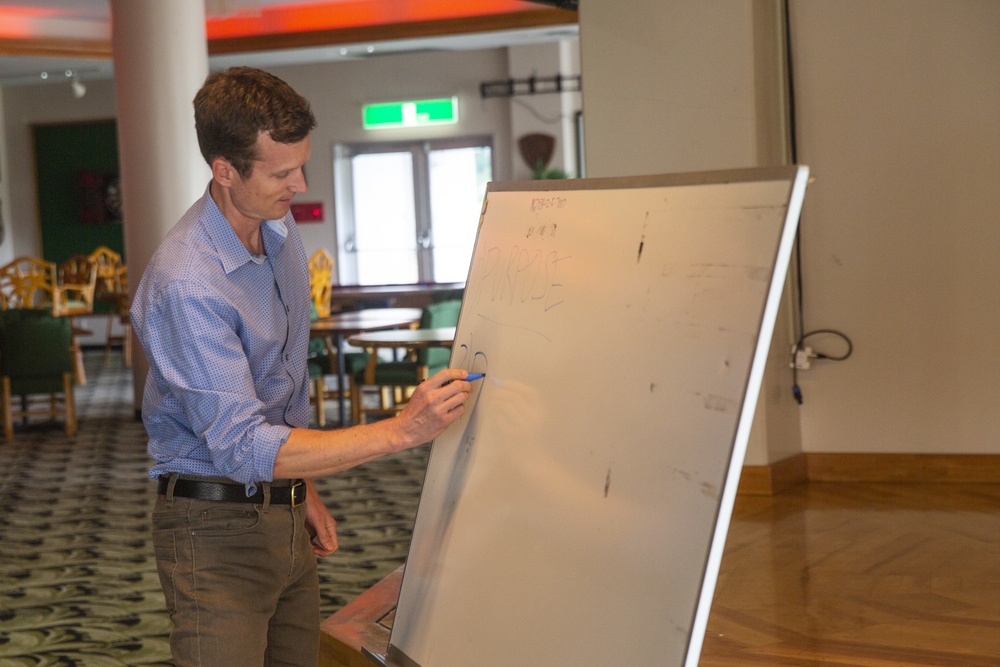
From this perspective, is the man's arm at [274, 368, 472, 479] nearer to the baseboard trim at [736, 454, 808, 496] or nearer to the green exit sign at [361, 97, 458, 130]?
the baseboard trim at [736, 454, 808, 496]

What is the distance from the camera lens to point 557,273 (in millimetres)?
1757

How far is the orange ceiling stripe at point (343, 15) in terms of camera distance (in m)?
11.6

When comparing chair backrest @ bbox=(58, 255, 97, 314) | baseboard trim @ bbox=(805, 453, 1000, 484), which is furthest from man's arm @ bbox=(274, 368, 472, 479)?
chair backrest @ bbox=(58, 255, 97, 314)

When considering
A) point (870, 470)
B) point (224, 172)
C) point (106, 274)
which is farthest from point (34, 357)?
point (224, 172)

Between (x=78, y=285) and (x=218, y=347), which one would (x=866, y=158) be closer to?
(x=218, y=347)

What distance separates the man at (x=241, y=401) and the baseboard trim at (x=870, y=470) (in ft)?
7.78

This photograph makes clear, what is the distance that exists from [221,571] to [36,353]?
6288mm

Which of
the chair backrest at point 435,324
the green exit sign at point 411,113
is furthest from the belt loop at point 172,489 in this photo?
the green exit sign at point 411,113

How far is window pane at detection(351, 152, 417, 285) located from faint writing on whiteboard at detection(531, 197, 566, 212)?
12.3 meters

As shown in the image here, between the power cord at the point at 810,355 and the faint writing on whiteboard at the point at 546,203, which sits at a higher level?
the faint writing on whiteboard at the point at 546,203

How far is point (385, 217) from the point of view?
1411cm

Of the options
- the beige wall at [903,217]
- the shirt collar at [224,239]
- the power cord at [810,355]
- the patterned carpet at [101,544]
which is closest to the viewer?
the shirt collar at [224,239]

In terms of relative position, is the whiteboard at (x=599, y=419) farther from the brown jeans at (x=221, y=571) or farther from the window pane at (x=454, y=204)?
the window pane at (x=454, y=204)

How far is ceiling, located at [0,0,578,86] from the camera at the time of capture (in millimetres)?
11258
